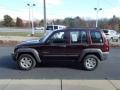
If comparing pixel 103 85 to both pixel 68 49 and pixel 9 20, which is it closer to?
pixel 68 49

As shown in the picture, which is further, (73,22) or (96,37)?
(73,22)

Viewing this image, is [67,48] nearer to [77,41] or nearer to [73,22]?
[77,41]

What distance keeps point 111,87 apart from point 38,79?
2.52 metres

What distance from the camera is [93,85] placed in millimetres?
9586

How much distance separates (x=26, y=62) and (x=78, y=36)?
2.25 m

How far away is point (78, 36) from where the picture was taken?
12383mm

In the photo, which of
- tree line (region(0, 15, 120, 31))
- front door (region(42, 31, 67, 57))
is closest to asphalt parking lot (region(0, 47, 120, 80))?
front door (region(42, 31, 67, 57))

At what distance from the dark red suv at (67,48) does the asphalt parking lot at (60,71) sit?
0.40 m

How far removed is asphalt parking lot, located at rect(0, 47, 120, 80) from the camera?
11.1m

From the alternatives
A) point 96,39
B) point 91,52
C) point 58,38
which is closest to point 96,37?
point 96,39

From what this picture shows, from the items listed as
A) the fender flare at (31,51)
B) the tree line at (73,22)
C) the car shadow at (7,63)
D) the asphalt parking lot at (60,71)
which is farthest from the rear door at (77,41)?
the tree line at (73,22)

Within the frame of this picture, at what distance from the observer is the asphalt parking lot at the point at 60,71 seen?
36.4 feet

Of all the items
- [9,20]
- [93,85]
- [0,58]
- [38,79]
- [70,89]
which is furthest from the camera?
[9,20]

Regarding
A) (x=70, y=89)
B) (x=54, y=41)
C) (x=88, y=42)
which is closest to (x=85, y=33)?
(x=88, y=42)
